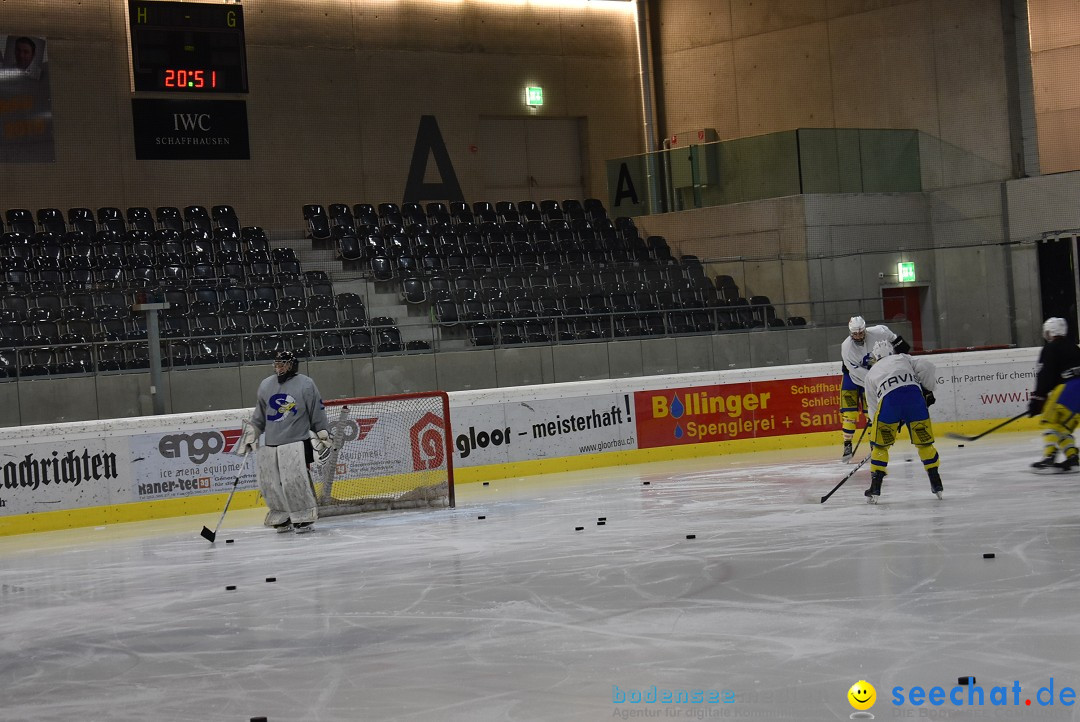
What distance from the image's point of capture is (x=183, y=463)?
1369 centimetres

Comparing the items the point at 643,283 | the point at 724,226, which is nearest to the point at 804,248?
the point at 724,226

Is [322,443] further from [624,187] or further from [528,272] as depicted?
[624,187]

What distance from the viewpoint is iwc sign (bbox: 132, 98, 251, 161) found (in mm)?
21422

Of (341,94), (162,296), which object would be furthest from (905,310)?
(341,94)

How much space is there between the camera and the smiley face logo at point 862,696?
480 centimetres

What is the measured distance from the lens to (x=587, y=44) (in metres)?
27.3

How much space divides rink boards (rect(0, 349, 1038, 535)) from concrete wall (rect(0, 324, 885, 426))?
2.33 ft

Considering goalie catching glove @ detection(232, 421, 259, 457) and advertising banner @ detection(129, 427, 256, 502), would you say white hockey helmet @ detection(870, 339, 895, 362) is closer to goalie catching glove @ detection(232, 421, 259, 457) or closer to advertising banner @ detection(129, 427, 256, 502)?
goalie catching glove @ detection(232, 421, 259, 457)

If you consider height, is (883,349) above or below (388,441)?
above

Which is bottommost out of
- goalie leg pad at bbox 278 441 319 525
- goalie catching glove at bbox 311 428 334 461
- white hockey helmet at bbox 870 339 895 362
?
goalie leg pad at bbox 278 441 319 525

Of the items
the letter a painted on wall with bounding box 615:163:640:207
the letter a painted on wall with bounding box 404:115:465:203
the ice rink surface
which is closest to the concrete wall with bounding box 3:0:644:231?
the letter a painted on wall with bounding box 404:115:465:203

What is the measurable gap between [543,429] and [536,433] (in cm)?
10

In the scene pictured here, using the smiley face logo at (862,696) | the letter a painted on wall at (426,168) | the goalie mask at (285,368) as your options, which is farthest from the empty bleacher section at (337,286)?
the smiley face logo at (862,696)

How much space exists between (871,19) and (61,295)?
591 inches
